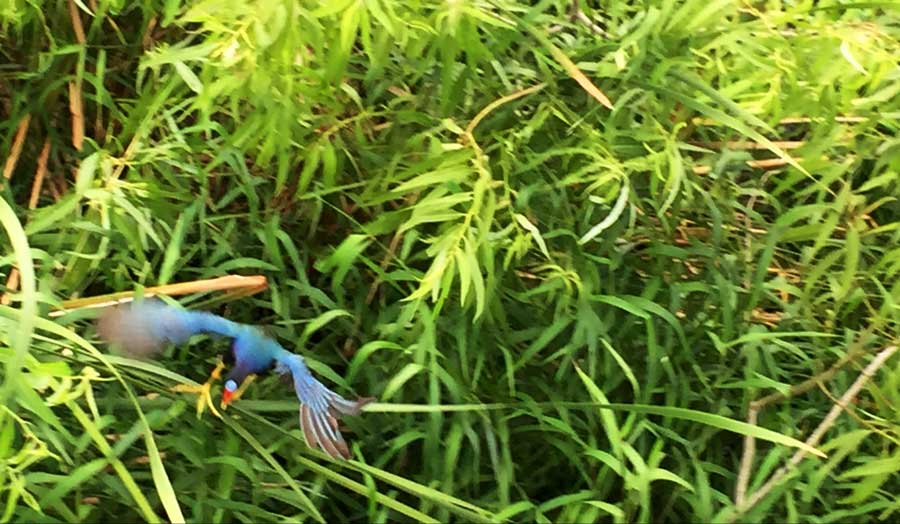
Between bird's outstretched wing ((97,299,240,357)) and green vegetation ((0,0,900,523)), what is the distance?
20 millimetres

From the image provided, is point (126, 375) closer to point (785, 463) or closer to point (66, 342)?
point (66, 342)

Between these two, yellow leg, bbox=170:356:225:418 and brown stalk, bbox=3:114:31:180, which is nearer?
yellow leg, bbox=170:356:225:418

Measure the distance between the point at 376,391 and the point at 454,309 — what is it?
0.10m

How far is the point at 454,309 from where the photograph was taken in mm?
784

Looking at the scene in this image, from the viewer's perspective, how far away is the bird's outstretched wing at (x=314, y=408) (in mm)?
669

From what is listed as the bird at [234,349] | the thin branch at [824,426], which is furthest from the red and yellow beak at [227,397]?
the thin branch at [824,426]

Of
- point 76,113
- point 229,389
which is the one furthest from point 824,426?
point 76,113

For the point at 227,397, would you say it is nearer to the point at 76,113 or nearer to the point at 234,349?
the point at 234,349

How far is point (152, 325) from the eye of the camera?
26.2 inches

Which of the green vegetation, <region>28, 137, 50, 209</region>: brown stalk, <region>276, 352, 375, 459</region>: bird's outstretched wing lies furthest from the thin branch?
<region>28, 137, 50, 209</region>: brown stalk

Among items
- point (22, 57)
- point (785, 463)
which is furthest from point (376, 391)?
point (22, 57)

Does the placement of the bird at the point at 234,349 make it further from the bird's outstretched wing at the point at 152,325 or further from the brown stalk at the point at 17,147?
the brown stalk at the point at 17,147

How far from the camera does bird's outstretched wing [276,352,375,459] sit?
67 cm

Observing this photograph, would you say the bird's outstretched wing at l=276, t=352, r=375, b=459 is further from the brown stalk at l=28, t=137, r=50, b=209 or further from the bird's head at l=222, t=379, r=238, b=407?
the brown stalk at l=28, t=137, r=50, b=209
